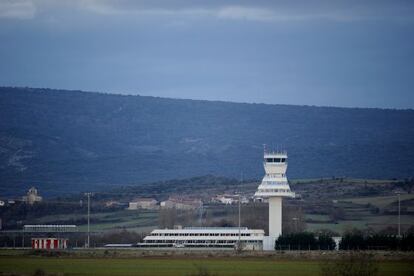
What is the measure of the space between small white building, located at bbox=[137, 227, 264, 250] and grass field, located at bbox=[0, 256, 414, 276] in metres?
21.7

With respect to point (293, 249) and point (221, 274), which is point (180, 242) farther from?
point (221, 274)

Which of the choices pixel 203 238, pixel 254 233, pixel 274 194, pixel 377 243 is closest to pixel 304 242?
pixel 274 194

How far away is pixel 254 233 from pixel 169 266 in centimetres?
3519

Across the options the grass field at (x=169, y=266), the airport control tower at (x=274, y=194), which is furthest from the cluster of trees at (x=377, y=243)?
the grass field at (x=169, y=266)

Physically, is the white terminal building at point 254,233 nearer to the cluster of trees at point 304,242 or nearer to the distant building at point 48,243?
the cluster of trees at point 304,242

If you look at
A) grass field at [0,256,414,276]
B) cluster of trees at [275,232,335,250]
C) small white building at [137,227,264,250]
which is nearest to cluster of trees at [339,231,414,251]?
cluster of trees at [275,232,335,250]

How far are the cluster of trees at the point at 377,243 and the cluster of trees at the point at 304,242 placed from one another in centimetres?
130

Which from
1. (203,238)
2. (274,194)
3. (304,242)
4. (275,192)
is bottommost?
(304,242)

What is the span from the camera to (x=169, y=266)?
104 meters

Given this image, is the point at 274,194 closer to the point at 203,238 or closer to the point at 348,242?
the point at 348,242

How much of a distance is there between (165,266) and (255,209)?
6466cm

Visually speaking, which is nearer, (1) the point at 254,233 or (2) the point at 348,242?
(2) the point at 348,242

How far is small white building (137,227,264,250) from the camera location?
13788 cm

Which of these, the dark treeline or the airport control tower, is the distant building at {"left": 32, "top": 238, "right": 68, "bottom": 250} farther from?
the dark treeline
